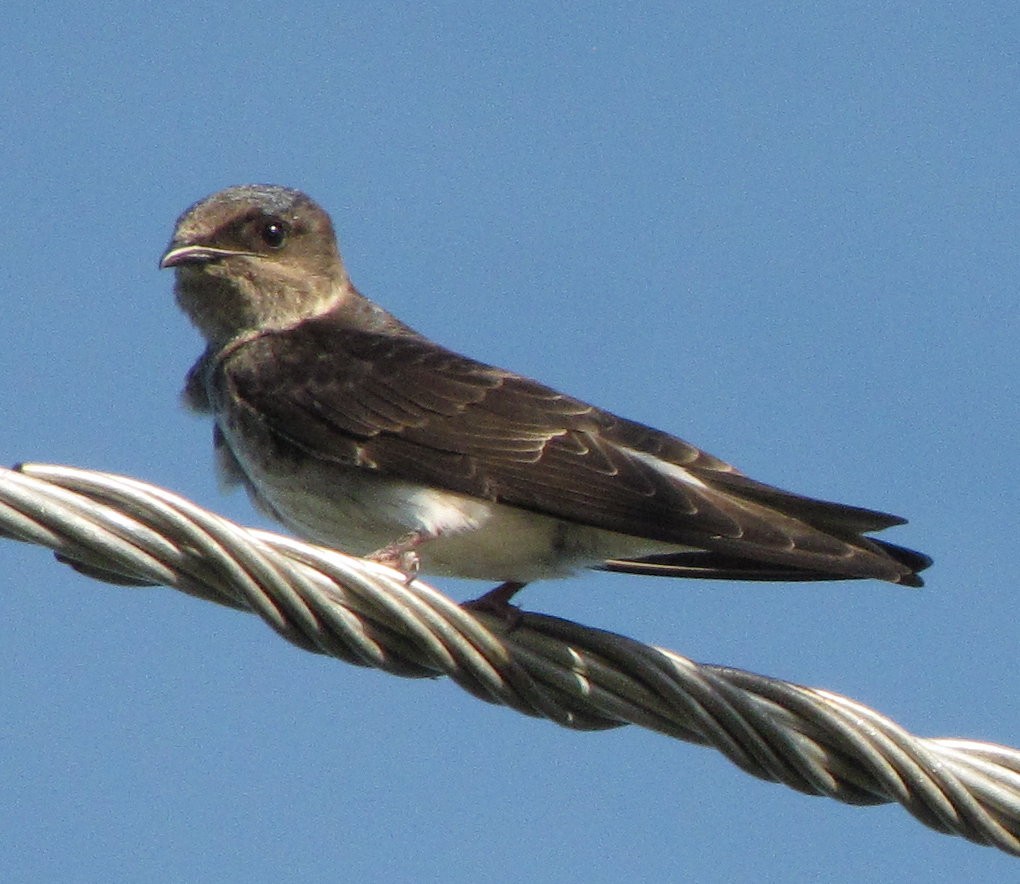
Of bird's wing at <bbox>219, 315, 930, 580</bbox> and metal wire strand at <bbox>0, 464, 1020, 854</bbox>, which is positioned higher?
bird's wing at <bbox>219, 315, 930, 580</bbox>

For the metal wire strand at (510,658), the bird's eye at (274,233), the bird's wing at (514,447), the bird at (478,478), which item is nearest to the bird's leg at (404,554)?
the bird at (478,478)

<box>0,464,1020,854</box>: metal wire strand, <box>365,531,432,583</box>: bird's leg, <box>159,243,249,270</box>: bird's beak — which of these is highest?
<box>159,243,249,270</box>: bird's beak

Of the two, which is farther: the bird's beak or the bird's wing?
the bird's beak

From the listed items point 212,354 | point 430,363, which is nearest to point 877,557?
point 430,363

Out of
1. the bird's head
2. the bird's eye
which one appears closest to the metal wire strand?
the bird's head

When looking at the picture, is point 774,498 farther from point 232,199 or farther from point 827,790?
point 232,199

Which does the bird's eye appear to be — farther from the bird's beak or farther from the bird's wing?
the bird's wing

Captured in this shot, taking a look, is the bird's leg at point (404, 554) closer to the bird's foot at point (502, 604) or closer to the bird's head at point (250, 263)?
the bird's foot at point (502, 604)
